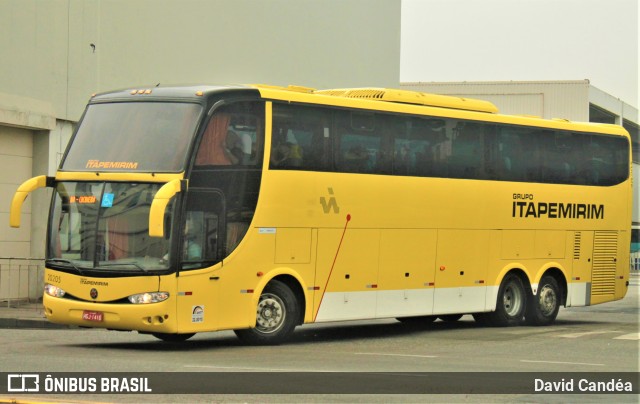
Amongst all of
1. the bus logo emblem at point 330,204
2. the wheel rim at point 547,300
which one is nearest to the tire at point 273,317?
the bus logo emblem at point 330,204

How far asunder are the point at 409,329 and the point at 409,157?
391 centimetres

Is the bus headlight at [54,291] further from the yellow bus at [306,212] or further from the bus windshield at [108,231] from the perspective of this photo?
the bus windshield at [108,231]

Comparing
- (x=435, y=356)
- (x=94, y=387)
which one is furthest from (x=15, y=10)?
(x=94, y=387)

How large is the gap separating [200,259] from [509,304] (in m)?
8.33

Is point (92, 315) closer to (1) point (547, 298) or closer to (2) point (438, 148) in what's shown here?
(2) point (438, 148)

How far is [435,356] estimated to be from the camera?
668 inches

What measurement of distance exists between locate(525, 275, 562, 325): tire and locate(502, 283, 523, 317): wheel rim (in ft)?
0.79

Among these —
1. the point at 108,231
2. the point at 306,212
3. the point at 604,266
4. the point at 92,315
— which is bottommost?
the point at 92,315

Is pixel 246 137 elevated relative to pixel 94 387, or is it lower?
elevated

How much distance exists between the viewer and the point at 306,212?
1914cm

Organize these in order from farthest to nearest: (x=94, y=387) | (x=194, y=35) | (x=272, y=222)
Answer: (x=194, y=35)
(x=272, y=222)
(x=94, y=387)

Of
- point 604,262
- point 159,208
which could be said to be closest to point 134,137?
point 159,208

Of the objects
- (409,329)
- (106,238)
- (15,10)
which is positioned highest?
(15,10)

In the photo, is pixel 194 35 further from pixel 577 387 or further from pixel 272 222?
pixel 577 387
